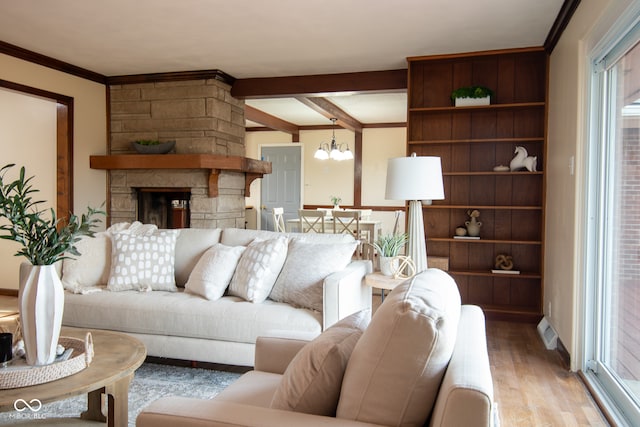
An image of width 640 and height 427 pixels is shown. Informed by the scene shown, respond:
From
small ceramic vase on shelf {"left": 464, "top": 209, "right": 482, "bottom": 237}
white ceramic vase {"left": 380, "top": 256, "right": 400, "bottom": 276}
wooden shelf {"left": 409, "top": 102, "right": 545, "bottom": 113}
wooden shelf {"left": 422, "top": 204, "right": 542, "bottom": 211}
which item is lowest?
white ceramic vase {"left": 380, "top": 256, "right": 400, "bottom": 276}

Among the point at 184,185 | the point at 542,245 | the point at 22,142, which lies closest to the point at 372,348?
the point at 542,245

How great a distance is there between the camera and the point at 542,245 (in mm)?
4430

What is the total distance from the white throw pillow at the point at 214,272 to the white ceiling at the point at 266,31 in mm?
A: 1739

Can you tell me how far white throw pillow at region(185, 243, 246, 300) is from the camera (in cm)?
316

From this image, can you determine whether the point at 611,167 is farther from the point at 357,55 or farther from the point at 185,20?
the point at 185,20

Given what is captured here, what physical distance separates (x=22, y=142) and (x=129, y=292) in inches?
135

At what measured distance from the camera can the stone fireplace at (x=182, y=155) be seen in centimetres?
542

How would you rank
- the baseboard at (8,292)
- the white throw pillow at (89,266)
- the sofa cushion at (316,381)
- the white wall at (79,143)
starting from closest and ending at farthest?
the sofa cushion at (316,381)
the white throw pillow at (89,266)
the white wall at (79,143)
the baseboard at (8,292)

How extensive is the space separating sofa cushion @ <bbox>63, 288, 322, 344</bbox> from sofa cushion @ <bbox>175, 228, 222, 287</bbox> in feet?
0.89

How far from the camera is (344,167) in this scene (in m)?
9.55

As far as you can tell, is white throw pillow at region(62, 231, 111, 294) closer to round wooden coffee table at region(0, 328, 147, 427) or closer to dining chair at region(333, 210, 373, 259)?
round wooden coffee table at region(0, 328, 147, 427)

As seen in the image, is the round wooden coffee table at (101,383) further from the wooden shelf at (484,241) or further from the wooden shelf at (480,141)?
the wooden shelf at (480,141)

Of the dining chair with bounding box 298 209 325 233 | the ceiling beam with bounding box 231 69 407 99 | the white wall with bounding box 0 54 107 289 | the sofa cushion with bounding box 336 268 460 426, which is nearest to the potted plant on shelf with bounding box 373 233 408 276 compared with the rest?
the sofa cushion with bounding box 336 268 460 426

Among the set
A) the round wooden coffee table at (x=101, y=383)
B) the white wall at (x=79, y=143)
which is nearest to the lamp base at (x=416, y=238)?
the round wooden coffee table at (x=101, y=383)
